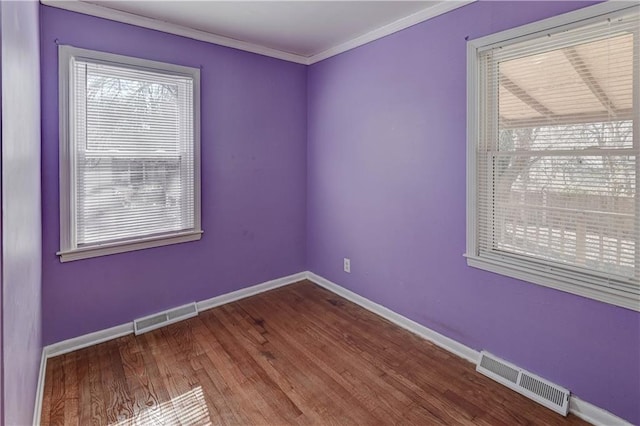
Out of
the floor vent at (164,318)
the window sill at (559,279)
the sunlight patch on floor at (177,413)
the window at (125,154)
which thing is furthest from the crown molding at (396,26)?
the sunlight patch on floor at (177,413)

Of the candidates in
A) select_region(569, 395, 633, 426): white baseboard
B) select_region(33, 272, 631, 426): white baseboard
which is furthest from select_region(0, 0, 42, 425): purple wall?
select_region(569, 395, 633, 426): white baseboard

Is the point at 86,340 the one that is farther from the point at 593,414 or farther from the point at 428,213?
the point at 593,414

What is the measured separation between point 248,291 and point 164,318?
798mm

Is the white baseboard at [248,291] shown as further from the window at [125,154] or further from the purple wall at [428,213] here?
the window at [125,154]

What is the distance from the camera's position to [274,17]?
8.29 feet

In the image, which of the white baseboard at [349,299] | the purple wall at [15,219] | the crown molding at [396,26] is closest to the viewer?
the purple wall at [15,219]

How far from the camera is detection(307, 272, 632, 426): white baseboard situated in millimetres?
1716

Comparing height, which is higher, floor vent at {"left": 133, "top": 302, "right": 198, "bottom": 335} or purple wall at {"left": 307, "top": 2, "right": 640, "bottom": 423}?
purple wall at {"left": 307, "top": 2, "right": 640, "bottom": 423}

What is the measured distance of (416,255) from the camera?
2602mm

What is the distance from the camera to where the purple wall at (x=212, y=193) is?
2.28m

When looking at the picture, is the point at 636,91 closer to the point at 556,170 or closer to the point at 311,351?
the point at 556,170

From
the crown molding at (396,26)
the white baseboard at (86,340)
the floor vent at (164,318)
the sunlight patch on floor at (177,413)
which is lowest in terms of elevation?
the sunlight patch on floor at (177,413)

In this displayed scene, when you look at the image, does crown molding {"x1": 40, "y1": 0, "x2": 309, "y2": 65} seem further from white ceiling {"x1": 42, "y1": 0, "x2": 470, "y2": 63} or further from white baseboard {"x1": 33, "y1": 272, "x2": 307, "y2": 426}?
white baseboard {"x1": 33, "y1": 272, "x2": 307, "y2": 426}

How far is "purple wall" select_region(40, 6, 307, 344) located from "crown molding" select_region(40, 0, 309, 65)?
0.04 m
